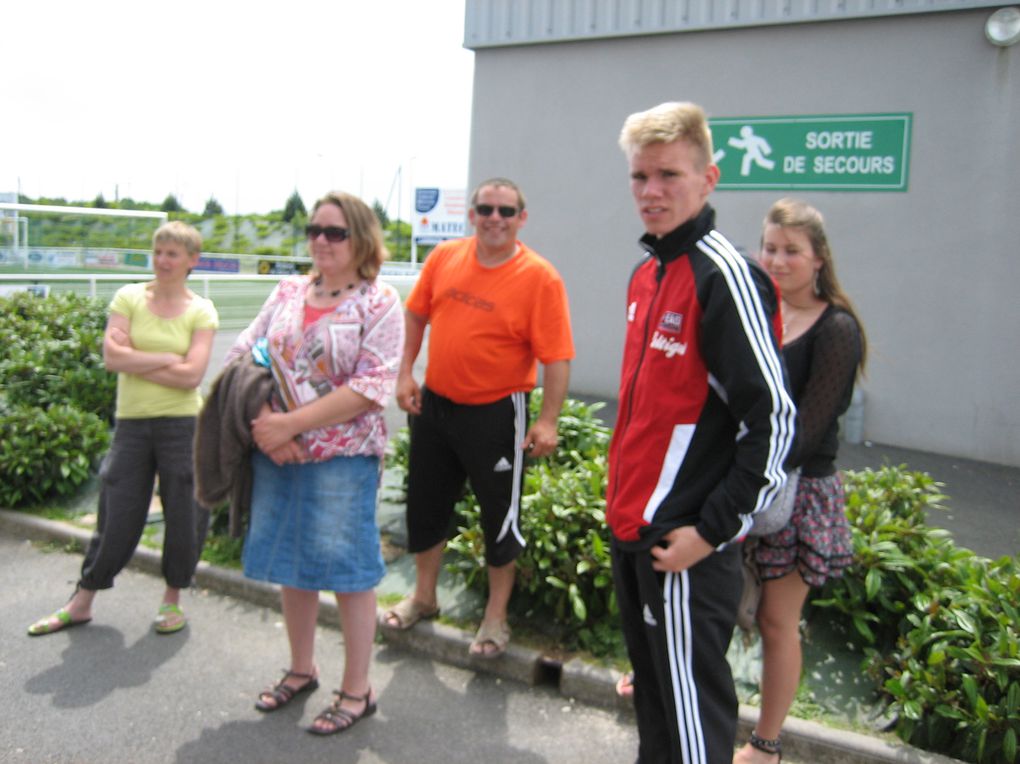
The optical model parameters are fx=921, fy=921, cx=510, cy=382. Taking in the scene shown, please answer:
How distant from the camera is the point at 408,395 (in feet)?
13.9

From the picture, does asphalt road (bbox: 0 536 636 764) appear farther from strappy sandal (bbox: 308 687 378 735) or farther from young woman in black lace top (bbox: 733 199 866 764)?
young woman in black lace top (bbox: 733 199 866 764)

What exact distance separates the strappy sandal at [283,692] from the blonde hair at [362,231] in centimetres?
169

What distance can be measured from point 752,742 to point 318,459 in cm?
186

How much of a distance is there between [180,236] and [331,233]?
141 centimetres

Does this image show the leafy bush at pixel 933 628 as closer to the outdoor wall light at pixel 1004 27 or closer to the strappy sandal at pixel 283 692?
the strappy sandal at pixel 283 692

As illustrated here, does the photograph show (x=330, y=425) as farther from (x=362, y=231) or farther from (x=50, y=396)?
(x=50, y=396)

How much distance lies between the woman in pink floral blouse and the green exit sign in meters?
5.69

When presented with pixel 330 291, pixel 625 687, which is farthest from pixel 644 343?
pixel 625 687

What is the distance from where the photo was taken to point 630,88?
29.4 ft

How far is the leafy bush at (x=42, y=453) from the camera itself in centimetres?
596

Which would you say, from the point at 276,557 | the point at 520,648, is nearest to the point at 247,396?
the point at 276,557

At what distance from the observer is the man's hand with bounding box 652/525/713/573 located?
234 cm

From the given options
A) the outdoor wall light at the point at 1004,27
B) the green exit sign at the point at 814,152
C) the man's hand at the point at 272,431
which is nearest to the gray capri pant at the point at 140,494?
the man's hand at the point at 272,431

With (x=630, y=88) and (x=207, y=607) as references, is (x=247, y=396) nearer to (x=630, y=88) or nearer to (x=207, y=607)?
(x=207, y=607)
